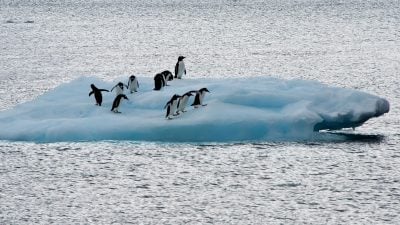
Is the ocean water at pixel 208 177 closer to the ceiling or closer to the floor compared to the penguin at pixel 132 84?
closer to the floor

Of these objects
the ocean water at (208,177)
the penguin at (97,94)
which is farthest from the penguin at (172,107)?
the penguin at (97,94)

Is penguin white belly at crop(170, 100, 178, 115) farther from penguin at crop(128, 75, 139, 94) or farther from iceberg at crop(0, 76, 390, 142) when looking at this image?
penguin at crop(128, 75, 139, 94)

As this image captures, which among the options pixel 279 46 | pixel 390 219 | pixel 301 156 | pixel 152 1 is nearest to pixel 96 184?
pixel 301 156

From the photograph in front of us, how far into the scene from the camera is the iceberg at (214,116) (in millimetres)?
21438

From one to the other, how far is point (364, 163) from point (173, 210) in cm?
528

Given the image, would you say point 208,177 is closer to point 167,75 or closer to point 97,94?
point 97,94

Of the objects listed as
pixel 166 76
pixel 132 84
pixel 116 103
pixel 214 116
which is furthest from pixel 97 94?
pixel 214 116

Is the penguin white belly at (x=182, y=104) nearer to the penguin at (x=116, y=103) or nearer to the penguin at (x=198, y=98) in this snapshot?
the penguin at (x=198, y=98)

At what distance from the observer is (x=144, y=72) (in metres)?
44.0

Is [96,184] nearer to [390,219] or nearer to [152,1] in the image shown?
[390,219]

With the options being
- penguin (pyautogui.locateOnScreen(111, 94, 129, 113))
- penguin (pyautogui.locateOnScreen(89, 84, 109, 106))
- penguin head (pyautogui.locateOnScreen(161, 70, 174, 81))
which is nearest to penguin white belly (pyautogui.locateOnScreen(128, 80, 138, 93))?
penguin (pyautogui.locateOnScreen(89, 84, 109, 106))

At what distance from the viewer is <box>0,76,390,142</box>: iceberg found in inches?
844

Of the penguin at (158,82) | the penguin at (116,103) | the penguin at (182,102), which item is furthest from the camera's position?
the penguin at (158,82)

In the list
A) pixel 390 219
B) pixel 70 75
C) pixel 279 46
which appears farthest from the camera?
pixel 279 46
